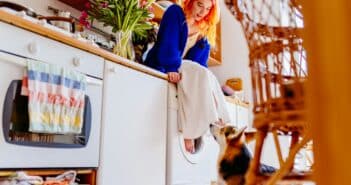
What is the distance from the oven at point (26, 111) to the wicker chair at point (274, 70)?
2.82 feet

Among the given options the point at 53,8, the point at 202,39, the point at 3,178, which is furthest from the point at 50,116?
the point at 202,39

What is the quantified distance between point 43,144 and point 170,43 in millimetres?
1326

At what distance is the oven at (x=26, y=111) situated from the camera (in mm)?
1353

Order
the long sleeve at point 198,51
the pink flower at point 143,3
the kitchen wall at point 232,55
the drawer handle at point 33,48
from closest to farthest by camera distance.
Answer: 1. the drawer handle at point 33,48
2. the pink flower at point 143,3
3. the long sleeve at point 198,51
4. the kitchen wall at point 232,55

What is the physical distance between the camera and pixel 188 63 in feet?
8.46

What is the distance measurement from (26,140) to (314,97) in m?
1.29

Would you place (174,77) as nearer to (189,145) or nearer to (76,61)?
(189,145)

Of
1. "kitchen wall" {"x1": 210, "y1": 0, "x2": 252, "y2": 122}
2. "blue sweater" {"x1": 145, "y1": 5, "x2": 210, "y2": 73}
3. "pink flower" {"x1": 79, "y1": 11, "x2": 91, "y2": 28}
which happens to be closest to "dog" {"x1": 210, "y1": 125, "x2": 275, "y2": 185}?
"blue sweater" {"x1": 145, "y1": 5, "x2": 210, "y2": 73}

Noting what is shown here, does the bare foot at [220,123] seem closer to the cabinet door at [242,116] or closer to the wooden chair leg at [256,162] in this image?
the cabinet door at [242,116]

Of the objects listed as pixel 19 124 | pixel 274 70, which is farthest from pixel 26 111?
pixel 274 70

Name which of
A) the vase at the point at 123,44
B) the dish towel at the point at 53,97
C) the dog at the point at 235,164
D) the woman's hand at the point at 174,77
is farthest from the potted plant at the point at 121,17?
the dog at the point at 235,164

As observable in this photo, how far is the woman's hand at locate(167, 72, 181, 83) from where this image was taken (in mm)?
2463

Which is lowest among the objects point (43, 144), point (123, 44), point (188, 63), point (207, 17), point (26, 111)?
point (43, 144)

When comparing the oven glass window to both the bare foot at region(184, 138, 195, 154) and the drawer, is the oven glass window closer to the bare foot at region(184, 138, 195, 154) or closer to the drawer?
the drawer
